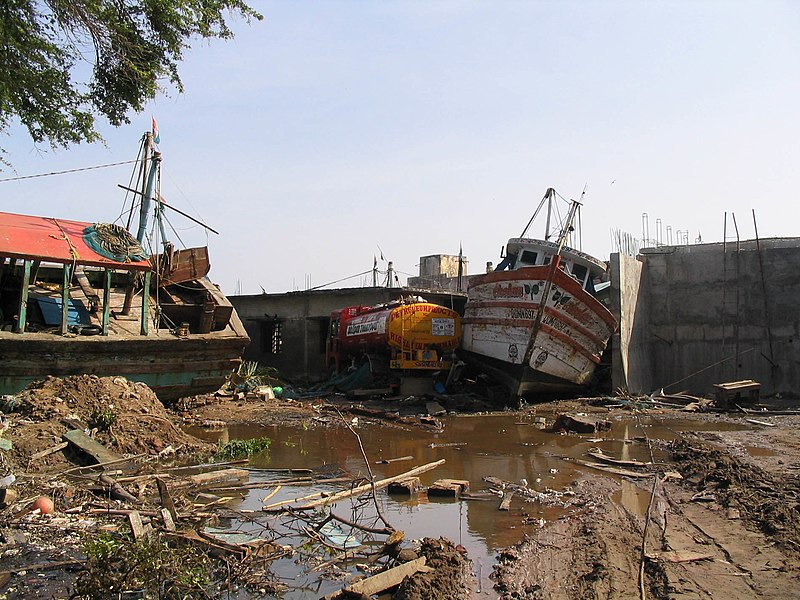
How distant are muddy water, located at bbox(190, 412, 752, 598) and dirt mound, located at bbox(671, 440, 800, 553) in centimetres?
69

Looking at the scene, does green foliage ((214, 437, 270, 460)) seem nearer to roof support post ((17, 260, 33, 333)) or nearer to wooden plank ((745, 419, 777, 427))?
roof support post ((17, 260, 33, 333))

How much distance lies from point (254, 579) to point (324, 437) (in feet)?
23.1

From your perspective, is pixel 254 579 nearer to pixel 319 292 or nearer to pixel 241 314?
pixel 319 292

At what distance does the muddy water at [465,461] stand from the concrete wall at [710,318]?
17.5ft

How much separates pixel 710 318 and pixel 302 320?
13068 millimetres

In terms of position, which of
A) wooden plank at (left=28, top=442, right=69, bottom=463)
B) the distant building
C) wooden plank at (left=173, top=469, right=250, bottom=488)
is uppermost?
the distant building

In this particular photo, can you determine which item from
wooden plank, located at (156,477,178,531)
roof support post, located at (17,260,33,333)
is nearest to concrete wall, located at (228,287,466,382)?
roof support post, located at (17,260,33,333)

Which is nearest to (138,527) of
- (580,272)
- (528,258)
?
(580,272)

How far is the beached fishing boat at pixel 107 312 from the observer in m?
11.5

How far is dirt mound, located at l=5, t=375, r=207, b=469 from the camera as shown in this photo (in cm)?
836

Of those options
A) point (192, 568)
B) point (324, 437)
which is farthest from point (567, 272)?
point (192, 568)

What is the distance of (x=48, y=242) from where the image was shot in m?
12.0

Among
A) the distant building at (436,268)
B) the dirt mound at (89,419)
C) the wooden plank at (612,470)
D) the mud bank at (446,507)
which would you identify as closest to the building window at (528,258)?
the mud bank at (446,507)

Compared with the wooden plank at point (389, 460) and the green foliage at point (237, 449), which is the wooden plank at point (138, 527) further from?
the wooden plank at point (389, 460)
